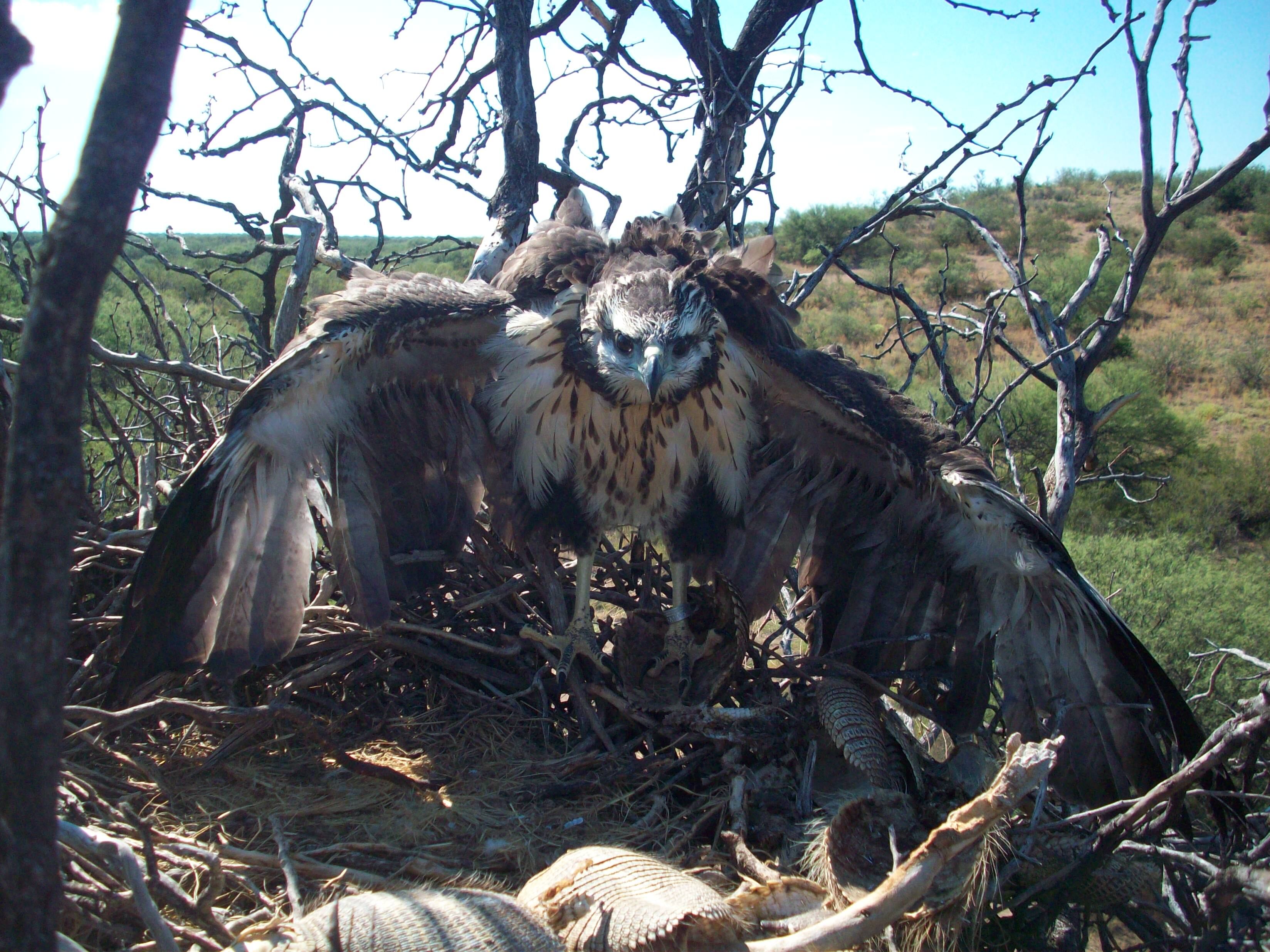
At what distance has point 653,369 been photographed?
10.1 ft

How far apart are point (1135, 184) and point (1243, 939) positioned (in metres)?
45.6

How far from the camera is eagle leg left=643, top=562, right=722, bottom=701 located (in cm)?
364

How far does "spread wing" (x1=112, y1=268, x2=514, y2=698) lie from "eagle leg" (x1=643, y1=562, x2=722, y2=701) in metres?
1.13

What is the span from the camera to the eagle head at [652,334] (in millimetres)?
3160

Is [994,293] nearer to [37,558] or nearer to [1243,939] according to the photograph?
[1243,939]

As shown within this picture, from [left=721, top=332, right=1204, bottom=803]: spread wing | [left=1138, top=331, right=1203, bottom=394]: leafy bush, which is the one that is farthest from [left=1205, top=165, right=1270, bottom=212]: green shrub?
[left=721, top=332, right=1204, bottom=803]: spread wing

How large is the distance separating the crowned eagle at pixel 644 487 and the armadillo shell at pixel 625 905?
1.35m

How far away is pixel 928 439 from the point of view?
3230 mm

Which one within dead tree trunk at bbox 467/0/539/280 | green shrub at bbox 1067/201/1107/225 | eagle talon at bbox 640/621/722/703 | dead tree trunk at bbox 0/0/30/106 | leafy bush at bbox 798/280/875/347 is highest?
green shrub at bbox 1067/201/1107/225

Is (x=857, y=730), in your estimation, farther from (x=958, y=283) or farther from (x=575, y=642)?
(x=958, y=283)

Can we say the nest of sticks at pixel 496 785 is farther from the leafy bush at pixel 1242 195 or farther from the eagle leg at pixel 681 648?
the leafy bush at pixel 1242 195

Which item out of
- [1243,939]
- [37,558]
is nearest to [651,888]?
[1243,939]

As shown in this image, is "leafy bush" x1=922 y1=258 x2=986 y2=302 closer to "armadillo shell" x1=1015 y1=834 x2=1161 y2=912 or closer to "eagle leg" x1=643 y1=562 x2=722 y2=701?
"eagle leg" x1=643 y1=562 x2=722 y2=701

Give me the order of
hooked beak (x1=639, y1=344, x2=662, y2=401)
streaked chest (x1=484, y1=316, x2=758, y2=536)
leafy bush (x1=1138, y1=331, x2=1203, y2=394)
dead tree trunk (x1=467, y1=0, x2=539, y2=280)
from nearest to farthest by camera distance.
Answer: hooked beak (x1=639, y1=344, x2=662, y2=401)
streaked chest (x1=484, y1=316, x2=758, y2=536)
dead tree trunk (x1=467, y1=0, x2=539, y2=280)
leafy bush (x1=1138, y1=331, x2=1203, y2=394)
